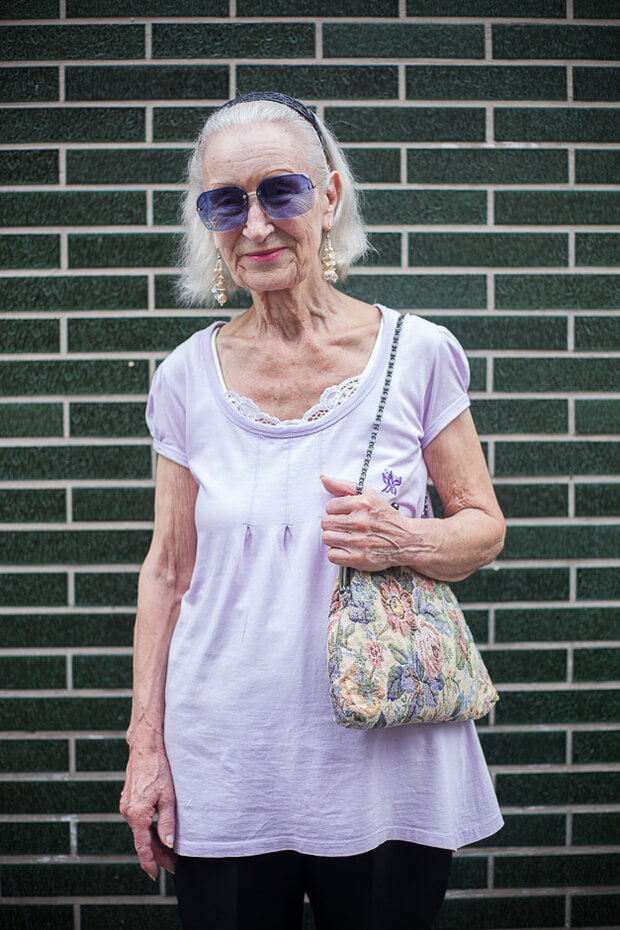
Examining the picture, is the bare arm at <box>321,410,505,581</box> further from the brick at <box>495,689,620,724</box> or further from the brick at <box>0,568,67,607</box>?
the brick at <box>0,568,67,607</box>

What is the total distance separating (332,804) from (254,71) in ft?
7.10

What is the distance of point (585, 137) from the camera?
254cm

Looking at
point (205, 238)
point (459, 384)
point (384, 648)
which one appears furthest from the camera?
point (205, 238)

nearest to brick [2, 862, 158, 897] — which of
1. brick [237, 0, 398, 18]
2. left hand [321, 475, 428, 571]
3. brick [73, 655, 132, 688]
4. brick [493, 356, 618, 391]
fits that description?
brick [73, 655, 132, 688]

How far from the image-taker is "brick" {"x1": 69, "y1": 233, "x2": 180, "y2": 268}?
2547 millimetres

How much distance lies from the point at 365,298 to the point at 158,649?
1.33 metres

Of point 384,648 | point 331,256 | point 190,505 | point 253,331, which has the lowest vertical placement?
point 384,648

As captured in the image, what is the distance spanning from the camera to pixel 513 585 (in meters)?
2.58

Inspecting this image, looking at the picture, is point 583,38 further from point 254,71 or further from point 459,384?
point 459,384

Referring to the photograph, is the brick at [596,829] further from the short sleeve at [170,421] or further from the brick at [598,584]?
the short sleeve at [170,421]

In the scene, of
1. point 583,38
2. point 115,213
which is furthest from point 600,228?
point 115,213

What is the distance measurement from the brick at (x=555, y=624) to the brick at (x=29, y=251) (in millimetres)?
1876

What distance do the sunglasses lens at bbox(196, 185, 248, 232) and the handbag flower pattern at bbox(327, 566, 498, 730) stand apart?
78 centimetres

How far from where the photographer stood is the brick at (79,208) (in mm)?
2537
